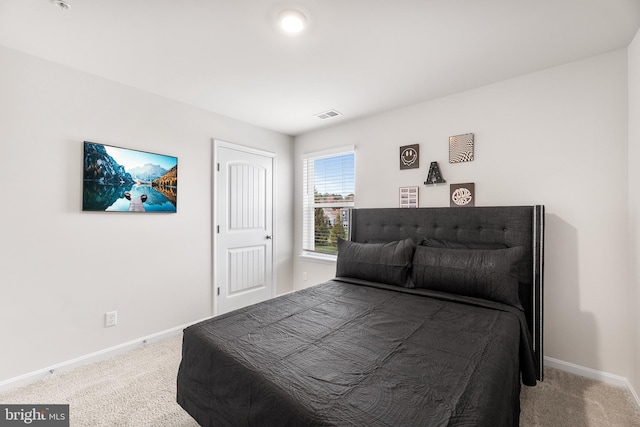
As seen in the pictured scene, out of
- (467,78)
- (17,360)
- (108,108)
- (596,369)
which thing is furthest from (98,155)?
(596,369)

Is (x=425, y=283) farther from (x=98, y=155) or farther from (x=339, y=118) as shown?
(x=98, y=155)

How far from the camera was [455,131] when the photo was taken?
2.81m

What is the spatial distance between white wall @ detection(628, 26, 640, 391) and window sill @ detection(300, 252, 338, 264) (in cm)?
268

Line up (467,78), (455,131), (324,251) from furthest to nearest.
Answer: (324,251) < (455,131) < (467,78)

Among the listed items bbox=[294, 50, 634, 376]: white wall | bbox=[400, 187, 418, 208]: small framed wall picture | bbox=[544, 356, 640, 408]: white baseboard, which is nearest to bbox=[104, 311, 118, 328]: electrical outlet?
bbox=[400, 187, 418, 208]: small framed wall picture

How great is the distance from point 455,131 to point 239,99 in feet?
7.36

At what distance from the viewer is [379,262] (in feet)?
8.31

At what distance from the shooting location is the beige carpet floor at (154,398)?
1747 millimetres

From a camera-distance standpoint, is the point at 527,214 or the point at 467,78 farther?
the point at 467,78

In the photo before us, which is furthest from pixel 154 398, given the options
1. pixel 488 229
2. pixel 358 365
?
pixel 488 229

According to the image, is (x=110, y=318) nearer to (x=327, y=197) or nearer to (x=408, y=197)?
(x=327, y=197)

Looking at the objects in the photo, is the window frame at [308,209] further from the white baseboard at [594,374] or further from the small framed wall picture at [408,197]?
the white baseboard at [594,374]

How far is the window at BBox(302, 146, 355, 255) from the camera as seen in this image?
3734mm

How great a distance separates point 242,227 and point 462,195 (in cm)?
259
